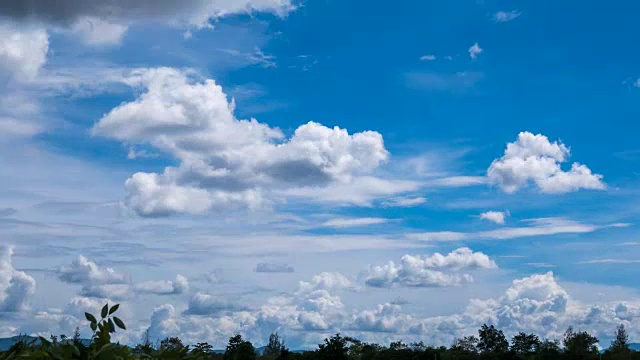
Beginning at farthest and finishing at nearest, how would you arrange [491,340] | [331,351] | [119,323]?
[491,340], [331,351], [119,323]

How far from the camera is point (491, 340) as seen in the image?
594ft

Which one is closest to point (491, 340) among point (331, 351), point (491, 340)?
point (491, 340)

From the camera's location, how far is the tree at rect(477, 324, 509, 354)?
177913 millimetres

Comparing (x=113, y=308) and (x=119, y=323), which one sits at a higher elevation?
(x=113, y=308)

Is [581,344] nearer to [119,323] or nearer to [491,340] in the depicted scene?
[491,340]

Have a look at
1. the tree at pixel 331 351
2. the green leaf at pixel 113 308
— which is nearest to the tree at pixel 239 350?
the tree at pixel 331 351

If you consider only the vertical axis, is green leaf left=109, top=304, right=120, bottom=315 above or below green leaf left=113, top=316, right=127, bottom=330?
above

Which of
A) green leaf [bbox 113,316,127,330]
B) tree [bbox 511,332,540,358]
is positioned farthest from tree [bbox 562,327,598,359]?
green leaf [bbox 113,316,127,330]

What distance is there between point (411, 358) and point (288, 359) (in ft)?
76.3

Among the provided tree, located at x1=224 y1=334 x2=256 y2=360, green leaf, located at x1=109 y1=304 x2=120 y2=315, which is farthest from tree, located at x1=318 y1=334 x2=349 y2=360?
green leaf, located at x1=109 y1=304 x2=120 y2=315

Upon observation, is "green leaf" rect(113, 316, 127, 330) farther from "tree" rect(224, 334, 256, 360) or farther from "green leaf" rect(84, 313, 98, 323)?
"tree" rect(224, 334, 256, 360)

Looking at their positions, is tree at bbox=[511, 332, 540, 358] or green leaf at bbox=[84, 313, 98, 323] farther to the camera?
tree at bbox=[511, 332, 540, 358]

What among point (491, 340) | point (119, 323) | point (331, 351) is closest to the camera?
point (119, 323)

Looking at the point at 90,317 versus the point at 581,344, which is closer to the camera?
the point at 90,317
